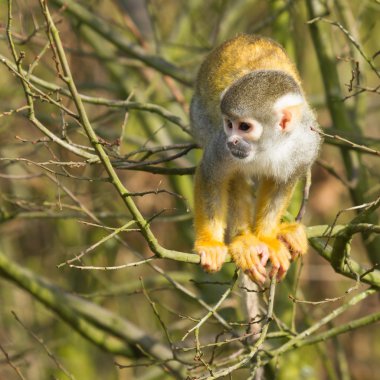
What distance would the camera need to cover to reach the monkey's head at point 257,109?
13.4 ft

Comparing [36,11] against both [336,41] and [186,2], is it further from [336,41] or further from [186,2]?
[336,41]

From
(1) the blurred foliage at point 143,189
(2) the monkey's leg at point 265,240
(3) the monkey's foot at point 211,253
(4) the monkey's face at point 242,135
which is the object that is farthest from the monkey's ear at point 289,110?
(3) the monkey's foot at point 211,253

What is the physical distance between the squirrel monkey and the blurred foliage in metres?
0.18

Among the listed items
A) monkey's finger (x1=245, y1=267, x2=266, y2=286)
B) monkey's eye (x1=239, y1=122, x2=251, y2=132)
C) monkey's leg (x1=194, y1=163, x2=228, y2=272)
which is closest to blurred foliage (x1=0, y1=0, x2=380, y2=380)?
monkey's leg (x1=194, y1=163, x2=228, y2=272)

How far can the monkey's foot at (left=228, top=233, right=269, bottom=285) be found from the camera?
392 centimetres

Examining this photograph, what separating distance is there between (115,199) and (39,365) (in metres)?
1.63

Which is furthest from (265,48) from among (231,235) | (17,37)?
(17,37)

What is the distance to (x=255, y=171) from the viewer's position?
4.27m

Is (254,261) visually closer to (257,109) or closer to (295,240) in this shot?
(295,240)

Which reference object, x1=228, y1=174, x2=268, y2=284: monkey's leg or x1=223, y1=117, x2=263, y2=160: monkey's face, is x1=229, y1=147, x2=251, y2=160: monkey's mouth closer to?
x1=223, y1=117, x2=263, y2=160: monkey's face

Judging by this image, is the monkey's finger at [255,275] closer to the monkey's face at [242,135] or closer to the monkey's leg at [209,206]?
the monkey's leg at [209,206]

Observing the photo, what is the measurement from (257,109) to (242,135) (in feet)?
0.54

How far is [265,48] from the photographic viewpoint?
466cm

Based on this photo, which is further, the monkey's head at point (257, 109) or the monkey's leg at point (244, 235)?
the monkey's head at point (257, 109)
